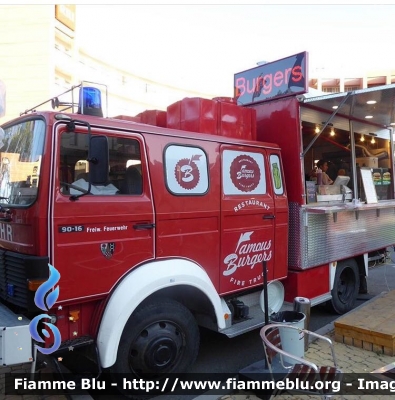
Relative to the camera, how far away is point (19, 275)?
2.80 meters

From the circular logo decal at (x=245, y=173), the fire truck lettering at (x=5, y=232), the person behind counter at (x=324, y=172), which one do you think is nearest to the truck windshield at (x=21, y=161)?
the fire truck lettering at (x=5, y=232)

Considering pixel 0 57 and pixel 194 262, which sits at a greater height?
pixel 0 57

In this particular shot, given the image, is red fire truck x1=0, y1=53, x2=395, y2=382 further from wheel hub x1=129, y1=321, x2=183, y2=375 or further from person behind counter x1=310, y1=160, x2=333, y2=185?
person behind counter x1=310, y1=160, x2=333, y2=185

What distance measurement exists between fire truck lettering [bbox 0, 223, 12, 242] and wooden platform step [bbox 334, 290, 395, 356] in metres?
3.64

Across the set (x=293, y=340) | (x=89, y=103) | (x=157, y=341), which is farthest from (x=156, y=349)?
(x=89, y=103)

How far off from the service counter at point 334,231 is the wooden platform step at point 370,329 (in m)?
0.78

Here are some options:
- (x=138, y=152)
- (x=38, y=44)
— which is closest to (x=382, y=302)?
(x=138, y=152)

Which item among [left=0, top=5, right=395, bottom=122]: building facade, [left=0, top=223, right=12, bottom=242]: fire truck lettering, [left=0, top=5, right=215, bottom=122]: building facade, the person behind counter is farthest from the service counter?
[left=0, top=5, right=215, bottom=122]: building facade

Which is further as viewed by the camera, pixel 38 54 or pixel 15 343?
pixel 38 54

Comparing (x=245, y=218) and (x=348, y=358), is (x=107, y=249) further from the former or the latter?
(x=348, y=358)

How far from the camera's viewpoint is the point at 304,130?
5066mm

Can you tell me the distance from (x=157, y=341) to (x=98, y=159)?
1635 mm

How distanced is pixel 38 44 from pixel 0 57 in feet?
11.7

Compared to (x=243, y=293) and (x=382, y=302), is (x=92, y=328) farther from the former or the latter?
(x=382, y=302)
